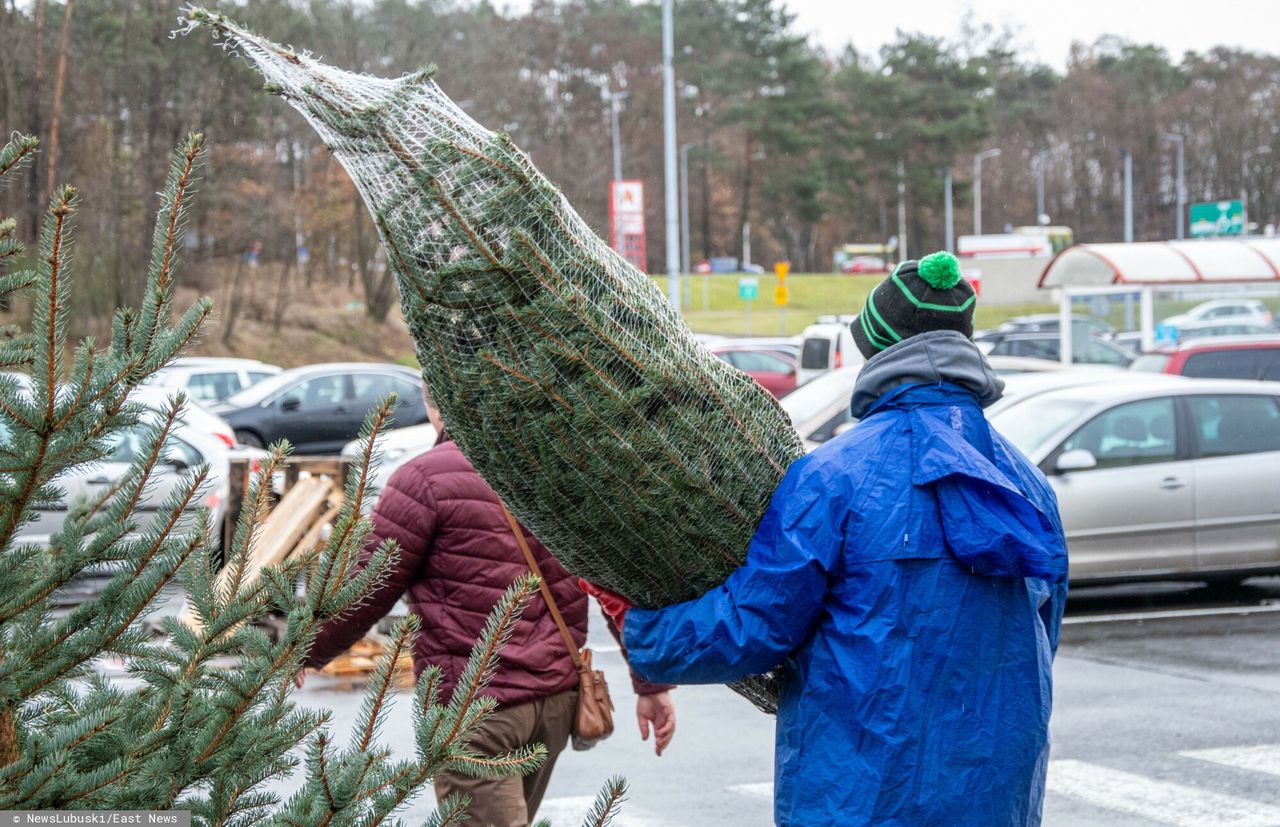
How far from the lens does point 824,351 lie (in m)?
21.7

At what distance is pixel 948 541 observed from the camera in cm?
236

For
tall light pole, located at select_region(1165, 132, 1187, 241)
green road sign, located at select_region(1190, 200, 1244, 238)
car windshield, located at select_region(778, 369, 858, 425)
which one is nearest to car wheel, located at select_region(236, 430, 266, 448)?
car windshield, located at select_region(778, 369, 858, 425)

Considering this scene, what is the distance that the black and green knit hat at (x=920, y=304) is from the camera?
2615 millimetres

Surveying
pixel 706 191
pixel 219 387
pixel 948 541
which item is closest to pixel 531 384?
pixel 948 541

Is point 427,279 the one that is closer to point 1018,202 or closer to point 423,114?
point 423,114

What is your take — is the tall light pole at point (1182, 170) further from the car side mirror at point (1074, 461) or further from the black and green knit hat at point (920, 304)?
the black and green knit hat at point (920, 304)

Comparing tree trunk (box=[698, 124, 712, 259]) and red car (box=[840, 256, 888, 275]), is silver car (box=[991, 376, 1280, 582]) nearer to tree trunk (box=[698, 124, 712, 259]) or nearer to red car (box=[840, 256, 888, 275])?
red car (box=[840, 256, 888, 275])

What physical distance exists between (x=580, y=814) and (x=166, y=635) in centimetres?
376

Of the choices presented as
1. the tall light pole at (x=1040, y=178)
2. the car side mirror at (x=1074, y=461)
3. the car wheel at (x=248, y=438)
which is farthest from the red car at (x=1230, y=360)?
the tall light pole at (x=1040, y=178)

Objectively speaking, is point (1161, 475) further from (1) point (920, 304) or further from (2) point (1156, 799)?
(1) point (920, 304)

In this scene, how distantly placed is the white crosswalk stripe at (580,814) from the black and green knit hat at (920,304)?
3.23m

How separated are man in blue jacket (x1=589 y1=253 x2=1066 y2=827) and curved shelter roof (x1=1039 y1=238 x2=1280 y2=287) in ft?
66.7

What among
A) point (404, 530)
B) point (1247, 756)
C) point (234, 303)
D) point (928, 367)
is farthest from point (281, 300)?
point (928, 367)

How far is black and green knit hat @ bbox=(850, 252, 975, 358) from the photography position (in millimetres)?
2615
